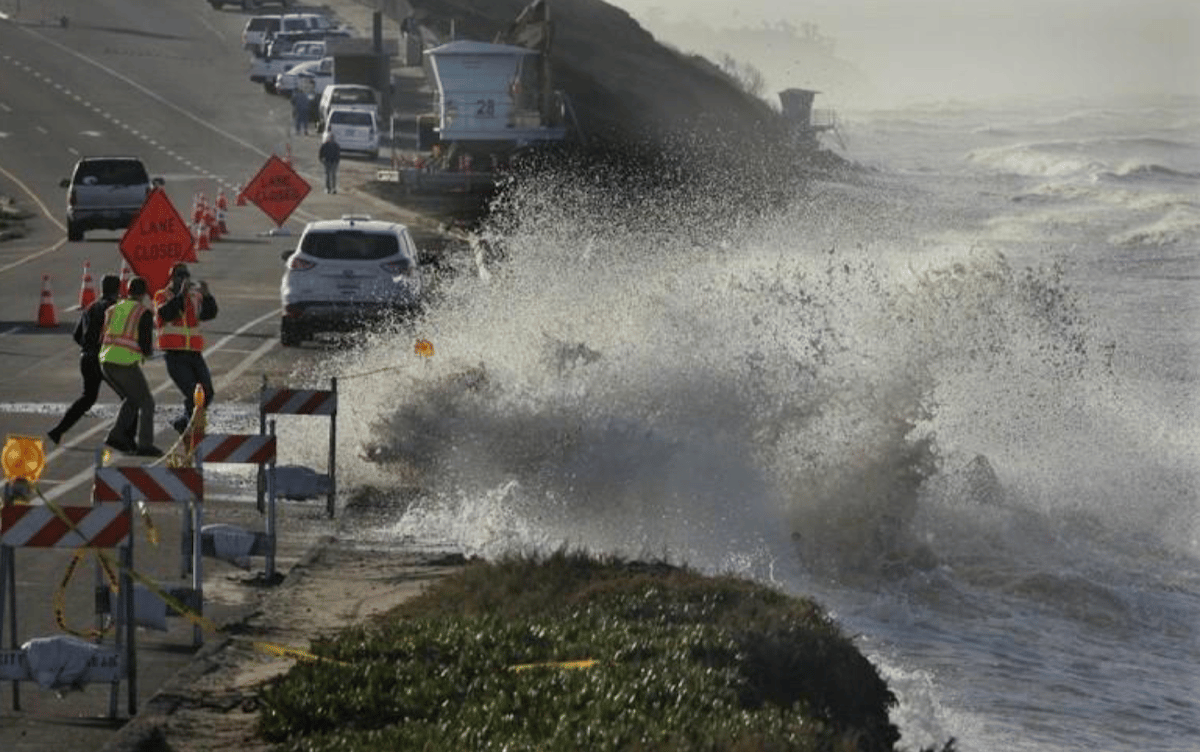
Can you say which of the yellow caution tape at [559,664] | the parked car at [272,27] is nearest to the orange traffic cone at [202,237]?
the yellow caution tape at [559,664]

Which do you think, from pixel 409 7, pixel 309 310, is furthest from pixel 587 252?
pixel 409 7

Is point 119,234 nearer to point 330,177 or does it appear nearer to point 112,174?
point 112,174

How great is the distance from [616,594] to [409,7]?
87.4 metres

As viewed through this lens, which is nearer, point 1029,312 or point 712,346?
point 712,346

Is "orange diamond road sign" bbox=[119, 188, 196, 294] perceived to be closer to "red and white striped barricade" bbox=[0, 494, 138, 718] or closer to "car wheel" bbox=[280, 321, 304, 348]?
"car wheel" bbox=[280, 321, 304, 348]

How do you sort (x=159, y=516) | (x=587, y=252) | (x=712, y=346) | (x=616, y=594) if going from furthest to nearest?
(x=587, y=252)
(x=712, y=346)
(x=159, y=516)
(x=616, y=594)

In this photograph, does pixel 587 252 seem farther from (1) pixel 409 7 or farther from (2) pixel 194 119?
(1) pixel 409 7

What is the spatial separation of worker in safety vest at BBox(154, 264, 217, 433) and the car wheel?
7938mm

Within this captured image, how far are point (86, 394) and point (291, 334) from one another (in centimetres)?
899

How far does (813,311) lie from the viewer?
2745 cm

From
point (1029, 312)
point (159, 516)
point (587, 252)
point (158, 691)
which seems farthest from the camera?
point (587, 252)

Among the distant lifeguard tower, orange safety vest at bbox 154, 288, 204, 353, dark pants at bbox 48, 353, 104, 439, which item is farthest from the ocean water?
the distant lifeguard tower

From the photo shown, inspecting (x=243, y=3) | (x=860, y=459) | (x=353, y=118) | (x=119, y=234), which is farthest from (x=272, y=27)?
(x=860, y=459)

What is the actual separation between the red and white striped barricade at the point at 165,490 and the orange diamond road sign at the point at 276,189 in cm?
3494
